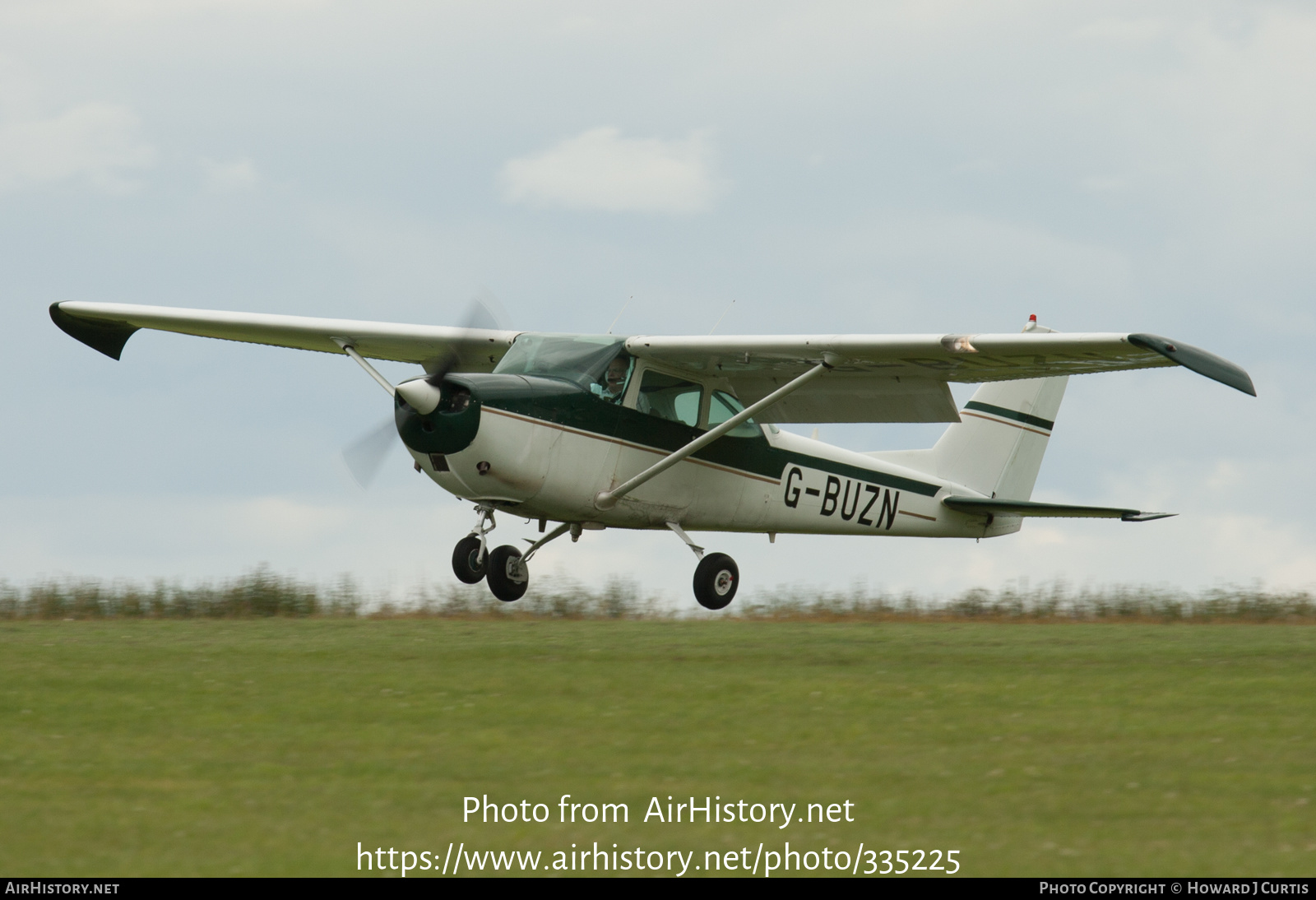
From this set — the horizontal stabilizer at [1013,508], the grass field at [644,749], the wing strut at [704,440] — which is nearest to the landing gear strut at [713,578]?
the wing strut at [704,440]

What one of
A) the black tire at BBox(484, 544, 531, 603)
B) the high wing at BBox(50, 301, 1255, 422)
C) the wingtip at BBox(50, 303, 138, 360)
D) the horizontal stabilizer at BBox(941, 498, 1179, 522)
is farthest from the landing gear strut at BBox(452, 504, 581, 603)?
the wingtip at BBox(50, 303, 138, 360)

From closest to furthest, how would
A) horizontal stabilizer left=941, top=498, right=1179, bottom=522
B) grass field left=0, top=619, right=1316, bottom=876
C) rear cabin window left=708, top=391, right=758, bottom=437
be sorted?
grass field left=0, top=619, right=1316, bottom=876 → rear cabin window left=708, top=391, right=758, bottom=437 → horizontal stabilizer left=941, top=498, right=1179, bottom=522

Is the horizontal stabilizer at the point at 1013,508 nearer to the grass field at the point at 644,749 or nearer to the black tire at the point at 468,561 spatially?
the grass field at the point at 644,749

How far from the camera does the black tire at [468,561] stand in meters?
15.6

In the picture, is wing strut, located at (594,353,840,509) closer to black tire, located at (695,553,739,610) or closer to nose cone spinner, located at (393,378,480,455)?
black tire, located at (695,553,739,610)

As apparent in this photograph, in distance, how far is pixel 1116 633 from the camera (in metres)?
15.6

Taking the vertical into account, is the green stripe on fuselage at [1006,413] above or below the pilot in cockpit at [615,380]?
above

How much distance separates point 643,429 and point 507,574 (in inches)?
86.4

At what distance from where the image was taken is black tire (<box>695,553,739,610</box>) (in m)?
16.3

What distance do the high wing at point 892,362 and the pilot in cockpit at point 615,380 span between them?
17 centimetres

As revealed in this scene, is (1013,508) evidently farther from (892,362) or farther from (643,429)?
(643,429)

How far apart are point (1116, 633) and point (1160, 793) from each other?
854 cm

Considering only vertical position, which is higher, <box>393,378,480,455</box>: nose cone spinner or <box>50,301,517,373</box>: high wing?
<box>50,301,517,373</box>: high wing

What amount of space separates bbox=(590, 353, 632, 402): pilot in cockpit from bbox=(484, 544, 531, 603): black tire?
2096 millimetres
